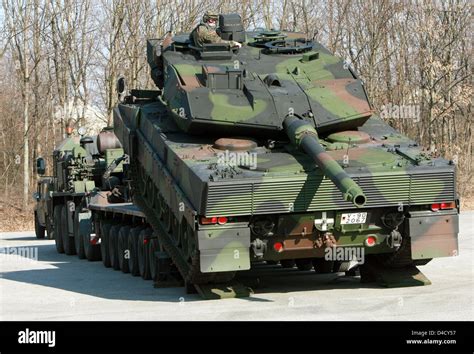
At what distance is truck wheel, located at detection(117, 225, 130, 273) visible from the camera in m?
19.6

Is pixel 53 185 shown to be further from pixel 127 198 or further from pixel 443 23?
pixel 443 23

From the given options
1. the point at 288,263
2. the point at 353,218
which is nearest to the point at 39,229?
the point at 288,263

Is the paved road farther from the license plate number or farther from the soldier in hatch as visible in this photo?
the soldier in hatch

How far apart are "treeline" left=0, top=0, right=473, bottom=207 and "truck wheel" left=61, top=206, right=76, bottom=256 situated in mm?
9587

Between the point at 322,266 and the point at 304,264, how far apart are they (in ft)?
1.53

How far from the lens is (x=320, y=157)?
14.0 metres

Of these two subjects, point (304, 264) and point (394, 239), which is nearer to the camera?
point (394, 239)

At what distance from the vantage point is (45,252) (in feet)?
86.4

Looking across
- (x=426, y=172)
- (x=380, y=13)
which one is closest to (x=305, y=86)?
(x=426, y=172)

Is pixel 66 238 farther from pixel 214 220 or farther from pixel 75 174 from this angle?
pixel 214 220

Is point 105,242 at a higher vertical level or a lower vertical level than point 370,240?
lower

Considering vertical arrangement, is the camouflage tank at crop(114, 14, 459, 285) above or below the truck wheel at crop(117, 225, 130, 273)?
above

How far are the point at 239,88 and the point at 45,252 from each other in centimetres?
1175

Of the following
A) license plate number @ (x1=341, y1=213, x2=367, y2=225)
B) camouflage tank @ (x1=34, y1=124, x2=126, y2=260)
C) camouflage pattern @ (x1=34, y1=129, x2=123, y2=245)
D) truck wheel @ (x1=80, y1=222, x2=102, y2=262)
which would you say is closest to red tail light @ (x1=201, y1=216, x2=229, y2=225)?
license plate number @ (x1=341, y1=213, x2=367, y2=225)
